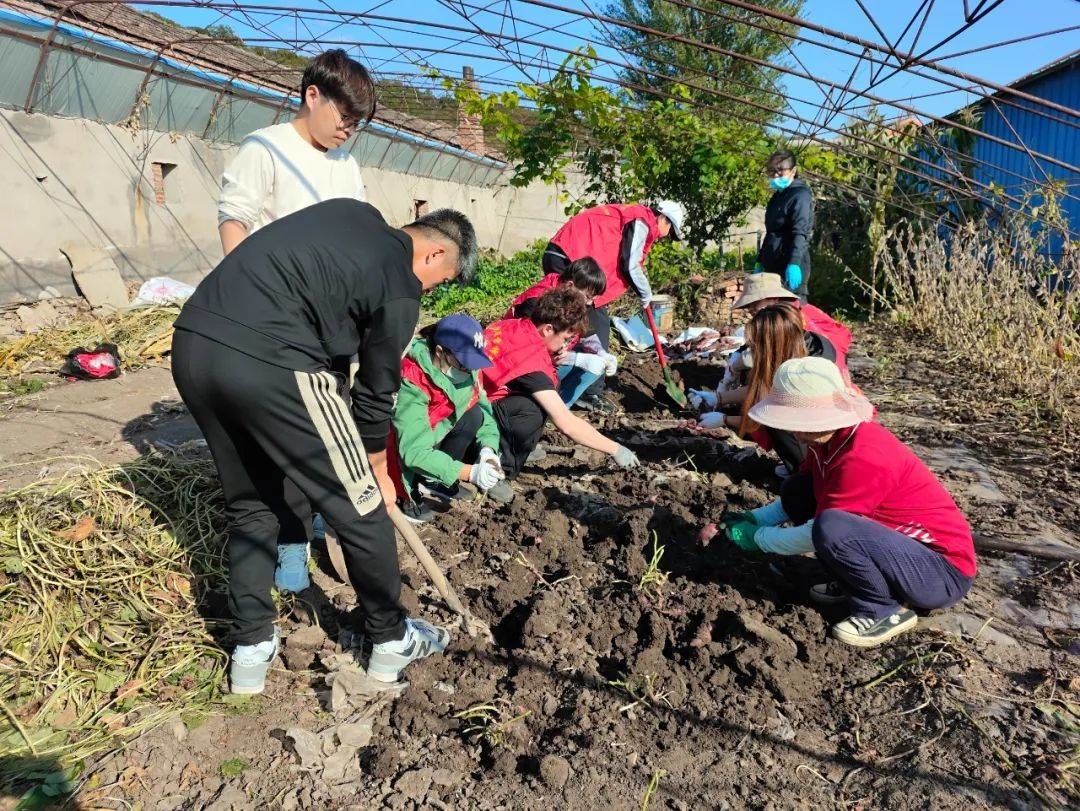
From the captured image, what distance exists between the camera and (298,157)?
279 cm

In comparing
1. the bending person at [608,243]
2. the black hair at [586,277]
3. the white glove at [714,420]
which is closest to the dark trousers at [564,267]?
the bending person at [608,243]

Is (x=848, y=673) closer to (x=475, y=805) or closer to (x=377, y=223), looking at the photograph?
(x=475, y=805)

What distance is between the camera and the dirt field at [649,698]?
1999mm

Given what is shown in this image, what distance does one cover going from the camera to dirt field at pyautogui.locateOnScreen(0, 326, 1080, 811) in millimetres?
1999

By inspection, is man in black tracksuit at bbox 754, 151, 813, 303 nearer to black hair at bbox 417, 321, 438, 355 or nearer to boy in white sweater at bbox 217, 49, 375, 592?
black hair at bbox 417, 321, 438, 355

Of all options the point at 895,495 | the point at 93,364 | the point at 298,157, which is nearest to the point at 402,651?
the point at 895,495

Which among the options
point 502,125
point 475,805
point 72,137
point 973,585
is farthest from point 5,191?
point 973,585

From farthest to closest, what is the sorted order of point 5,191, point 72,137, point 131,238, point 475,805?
1. point 131,238
2. point 72,137
3. point 5,191
4. point 475,805

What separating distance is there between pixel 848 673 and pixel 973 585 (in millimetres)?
812

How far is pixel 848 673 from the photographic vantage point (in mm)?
2404

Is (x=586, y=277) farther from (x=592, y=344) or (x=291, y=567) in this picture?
(x=291, y=567)

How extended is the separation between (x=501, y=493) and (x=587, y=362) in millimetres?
1398

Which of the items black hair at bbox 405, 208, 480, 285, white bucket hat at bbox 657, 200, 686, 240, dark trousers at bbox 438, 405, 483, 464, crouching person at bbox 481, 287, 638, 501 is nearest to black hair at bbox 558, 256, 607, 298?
crouching person at bbox 481, 287, 638, 501

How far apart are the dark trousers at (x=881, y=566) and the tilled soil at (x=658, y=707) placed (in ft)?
0.48
